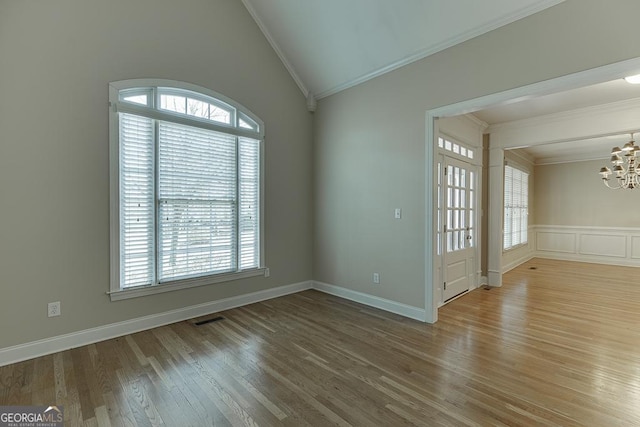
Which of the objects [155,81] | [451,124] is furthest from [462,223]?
[155,81]

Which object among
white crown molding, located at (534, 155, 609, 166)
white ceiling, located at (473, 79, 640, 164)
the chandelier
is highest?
white ceiling, located at (473, 79, 640, 164)

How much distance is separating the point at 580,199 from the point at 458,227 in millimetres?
5905

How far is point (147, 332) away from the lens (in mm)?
3150

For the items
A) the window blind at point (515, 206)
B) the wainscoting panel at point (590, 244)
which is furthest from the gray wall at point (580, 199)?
the window blind at point (515, 206)

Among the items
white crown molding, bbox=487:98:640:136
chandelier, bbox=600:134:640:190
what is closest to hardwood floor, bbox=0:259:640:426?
chandelier, bbox=600:134:640:190

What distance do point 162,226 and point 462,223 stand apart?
167 inches

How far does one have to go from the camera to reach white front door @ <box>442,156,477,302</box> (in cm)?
412

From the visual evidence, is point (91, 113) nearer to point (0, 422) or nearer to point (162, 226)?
point (162, 226)

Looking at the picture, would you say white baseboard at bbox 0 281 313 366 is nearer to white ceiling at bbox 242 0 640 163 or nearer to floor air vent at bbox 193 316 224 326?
floor air vent at bbox 193 316 224 326

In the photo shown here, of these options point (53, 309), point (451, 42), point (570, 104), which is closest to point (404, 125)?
point (451, 42)

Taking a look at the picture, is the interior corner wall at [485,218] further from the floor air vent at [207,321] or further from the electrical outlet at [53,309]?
the electrical outlet at [53,309]

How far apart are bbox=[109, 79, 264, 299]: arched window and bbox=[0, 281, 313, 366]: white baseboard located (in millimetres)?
315

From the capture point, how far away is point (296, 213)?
472cm

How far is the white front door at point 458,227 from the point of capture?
13.5ft
